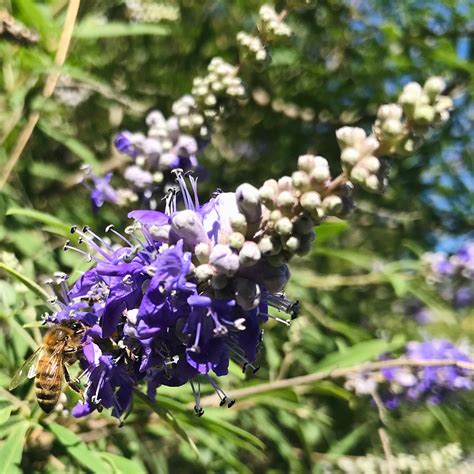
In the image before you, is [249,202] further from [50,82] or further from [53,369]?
[50,82]

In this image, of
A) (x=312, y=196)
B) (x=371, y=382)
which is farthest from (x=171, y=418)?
(x=371, y=382)

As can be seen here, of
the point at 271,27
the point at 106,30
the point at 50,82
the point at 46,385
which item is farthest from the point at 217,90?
the point at 46,385

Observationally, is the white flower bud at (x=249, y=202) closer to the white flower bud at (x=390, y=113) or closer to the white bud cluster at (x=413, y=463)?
the white flower bud at (x=390, y=113)

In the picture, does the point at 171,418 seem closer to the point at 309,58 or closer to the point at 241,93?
the point at 241,93

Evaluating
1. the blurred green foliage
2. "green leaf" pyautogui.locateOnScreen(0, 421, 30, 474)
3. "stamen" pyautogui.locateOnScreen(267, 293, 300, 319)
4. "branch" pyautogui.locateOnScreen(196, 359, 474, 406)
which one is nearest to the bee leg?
"green leaf" pyautogui.locateOnScreen(0, 421, 30, 474)

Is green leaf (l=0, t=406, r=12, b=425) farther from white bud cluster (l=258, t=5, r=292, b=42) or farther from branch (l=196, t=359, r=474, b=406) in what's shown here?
white bud cluster (l=258, t=5, r=292, b=42)
